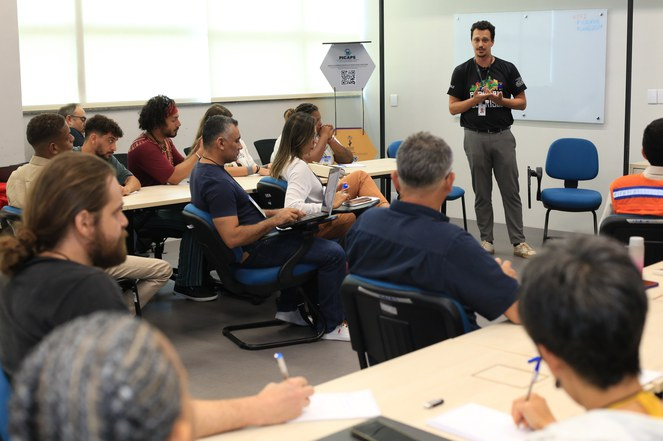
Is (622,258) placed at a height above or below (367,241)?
above

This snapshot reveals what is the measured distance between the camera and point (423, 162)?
274 cm

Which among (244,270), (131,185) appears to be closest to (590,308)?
(244,270)

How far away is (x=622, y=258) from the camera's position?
1.33 metres

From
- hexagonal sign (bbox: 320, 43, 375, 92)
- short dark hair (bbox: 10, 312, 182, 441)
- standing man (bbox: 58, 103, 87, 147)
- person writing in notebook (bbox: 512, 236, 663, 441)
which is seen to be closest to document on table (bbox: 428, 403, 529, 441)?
person writing in notebook (bbox: 512, 236, 663, 441)

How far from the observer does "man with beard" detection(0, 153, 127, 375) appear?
6.23 feet

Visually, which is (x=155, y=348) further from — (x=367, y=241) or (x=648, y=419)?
(x=367, y=241)

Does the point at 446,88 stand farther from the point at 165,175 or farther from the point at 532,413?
the point at 532,413

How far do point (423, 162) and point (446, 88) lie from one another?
6183 millimetres

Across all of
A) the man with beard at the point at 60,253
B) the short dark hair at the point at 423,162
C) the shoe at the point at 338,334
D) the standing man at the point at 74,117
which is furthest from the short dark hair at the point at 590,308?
the standing man at the point at 74,117

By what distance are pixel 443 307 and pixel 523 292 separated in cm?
110

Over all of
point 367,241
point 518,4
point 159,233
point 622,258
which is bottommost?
point 159,233

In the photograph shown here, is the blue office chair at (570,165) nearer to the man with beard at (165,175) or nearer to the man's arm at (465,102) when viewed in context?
the man's arm at (465,102)

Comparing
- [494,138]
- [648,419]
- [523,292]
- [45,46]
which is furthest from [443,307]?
[45,46]

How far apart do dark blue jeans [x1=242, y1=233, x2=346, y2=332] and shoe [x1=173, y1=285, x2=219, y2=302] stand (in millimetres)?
1219
